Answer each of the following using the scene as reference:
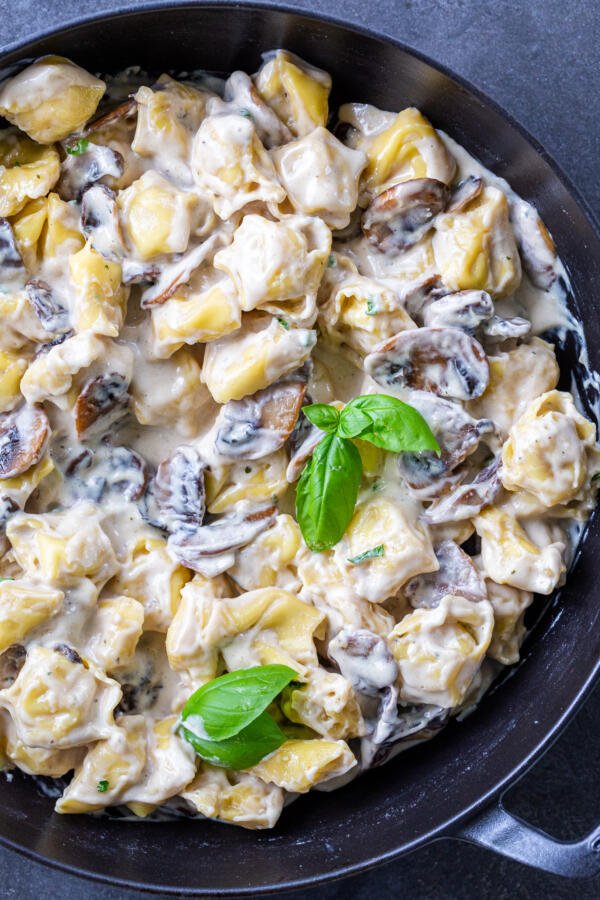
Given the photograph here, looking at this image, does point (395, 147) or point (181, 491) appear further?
point (395, 147)

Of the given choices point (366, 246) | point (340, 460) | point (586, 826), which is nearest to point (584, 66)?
point (366, 246)

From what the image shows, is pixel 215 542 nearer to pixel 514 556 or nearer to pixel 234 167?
pixel 514 556

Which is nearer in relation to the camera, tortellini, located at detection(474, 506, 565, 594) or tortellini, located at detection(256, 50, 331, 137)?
tortellini, located at detection(474, 506, 565, 594)

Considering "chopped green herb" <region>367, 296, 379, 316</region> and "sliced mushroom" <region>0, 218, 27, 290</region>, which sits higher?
"chopped green herb" <region>367, 296, 379, 316</region>

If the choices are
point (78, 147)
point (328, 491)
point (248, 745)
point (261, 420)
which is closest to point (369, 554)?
point (328, 491)

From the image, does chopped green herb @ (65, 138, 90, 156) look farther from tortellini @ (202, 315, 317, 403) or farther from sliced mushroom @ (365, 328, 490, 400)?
sliced mushroom @ (365, 328, 490, 400)

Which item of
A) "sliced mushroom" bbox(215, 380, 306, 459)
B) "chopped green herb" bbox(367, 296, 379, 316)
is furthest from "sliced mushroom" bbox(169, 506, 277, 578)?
"chopped green herb" bbox(367, 296, 379, 316)

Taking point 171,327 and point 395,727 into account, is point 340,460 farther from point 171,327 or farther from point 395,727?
point 395,727

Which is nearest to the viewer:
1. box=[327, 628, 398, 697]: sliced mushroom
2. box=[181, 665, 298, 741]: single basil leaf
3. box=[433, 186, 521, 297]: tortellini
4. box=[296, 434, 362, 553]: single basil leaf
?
box=[181, 665, 298, 741]: single basil leaf
